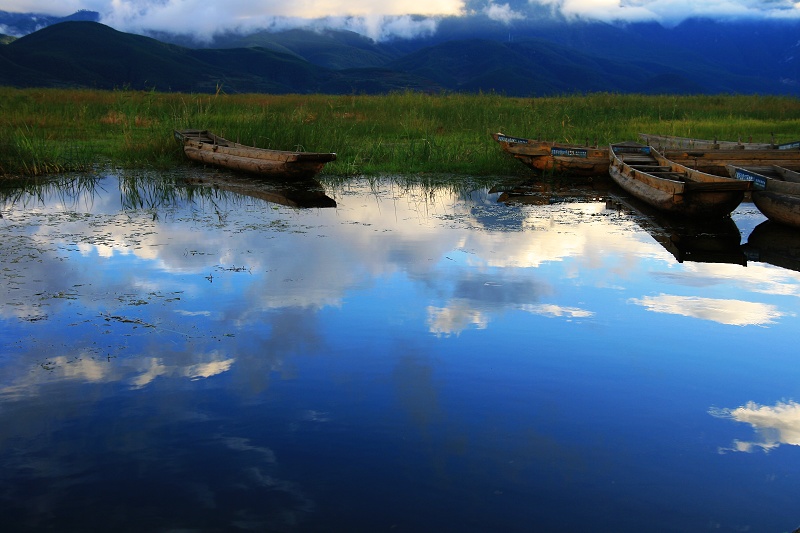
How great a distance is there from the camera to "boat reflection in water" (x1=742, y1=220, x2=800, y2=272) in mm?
9969

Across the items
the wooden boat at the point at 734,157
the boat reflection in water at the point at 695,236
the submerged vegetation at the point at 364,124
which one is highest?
the submerged vegetation at the point at 364,124

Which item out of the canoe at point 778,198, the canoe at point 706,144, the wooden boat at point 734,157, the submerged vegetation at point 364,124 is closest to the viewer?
the canoe at point 778,198

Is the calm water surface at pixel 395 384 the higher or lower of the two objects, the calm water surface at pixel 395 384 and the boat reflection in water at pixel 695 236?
the lower

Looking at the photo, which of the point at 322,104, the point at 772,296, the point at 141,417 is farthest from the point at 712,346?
the point at 322,104

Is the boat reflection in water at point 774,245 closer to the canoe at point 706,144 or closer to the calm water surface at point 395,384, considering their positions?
the calm water surface at point 395,384

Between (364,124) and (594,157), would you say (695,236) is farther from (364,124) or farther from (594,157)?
(364,124)

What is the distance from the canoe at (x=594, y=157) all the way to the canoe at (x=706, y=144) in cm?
56

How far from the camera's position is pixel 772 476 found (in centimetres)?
436

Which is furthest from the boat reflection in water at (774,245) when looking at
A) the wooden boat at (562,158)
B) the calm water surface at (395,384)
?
the wooden boat at (562,158)

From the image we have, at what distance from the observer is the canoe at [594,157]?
16.6m

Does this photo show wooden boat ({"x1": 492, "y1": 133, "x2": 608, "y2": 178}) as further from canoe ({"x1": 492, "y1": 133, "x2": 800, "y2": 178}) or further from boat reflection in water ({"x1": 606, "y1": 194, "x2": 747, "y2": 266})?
boat reflection in water ({"x1": 606, "y1": 194, "x2": 747, "y2": 266})

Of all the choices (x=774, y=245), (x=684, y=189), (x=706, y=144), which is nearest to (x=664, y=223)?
(x=684, y=189)

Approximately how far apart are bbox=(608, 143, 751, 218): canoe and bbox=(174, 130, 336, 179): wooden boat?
582cm

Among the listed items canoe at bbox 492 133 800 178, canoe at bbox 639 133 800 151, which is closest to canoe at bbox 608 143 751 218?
canoe at bbox 492 133 800 178
